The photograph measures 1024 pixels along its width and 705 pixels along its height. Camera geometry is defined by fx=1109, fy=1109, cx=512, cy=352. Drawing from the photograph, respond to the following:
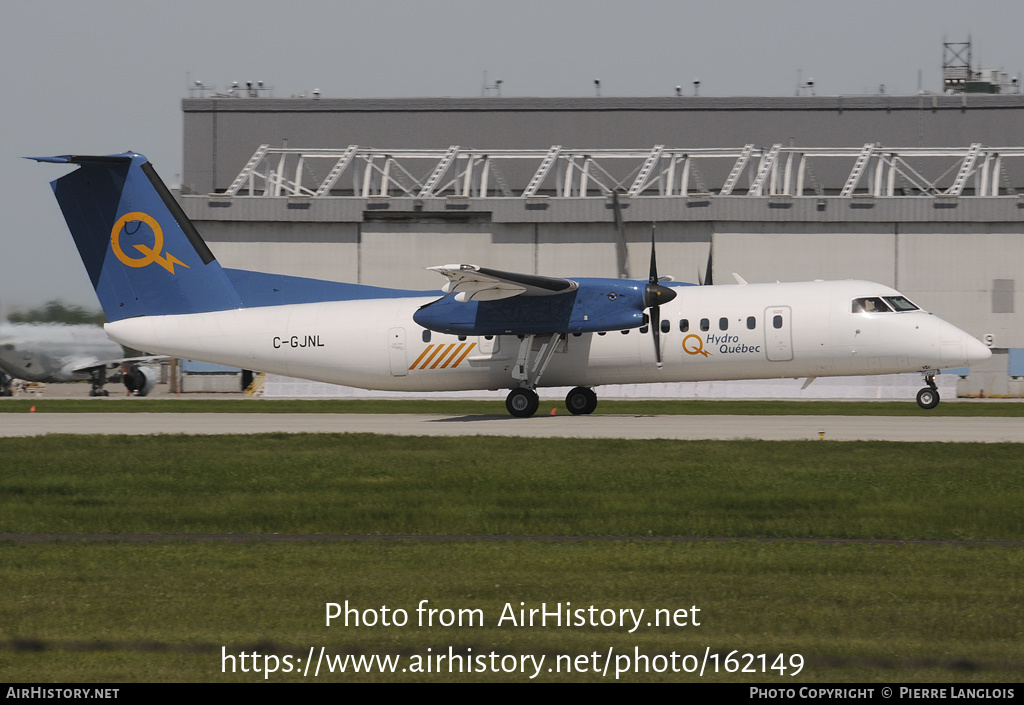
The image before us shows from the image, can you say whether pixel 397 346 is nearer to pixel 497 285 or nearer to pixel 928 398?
pixel 497 285

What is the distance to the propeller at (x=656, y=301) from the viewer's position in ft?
91.4

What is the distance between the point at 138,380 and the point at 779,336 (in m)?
33.0

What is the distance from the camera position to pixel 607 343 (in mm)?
28875

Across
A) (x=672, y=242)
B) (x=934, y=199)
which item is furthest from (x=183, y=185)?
(x=934, y=199)

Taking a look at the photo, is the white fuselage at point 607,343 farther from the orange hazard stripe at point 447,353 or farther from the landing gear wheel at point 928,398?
the landing gear wheel at point 928,398

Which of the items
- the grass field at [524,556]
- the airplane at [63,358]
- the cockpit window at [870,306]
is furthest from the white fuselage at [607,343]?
the airplane at [63,358]

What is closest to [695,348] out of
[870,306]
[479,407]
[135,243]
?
[870,306]

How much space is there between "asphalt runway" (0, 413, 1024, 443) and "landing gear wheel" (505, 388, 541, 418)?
0.94ft

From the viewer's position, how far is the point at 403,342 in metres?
29.5

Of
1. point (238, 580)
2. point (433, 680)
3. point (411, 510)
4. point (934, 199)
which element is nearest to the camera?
point (433, 680)

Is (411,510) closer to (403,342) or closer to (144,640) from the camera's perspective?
(144,640)

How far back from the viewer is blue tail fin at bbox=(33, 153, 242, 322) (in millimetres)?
29031

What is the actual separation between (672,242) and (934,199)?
1225 cm

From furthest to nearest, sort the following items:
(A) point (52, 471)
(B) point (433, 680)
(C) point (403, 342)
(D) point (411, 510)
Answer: (C) point (403, 342), (A) point (52, 471), (D) point (411, 510), (B) point (433, 680)
